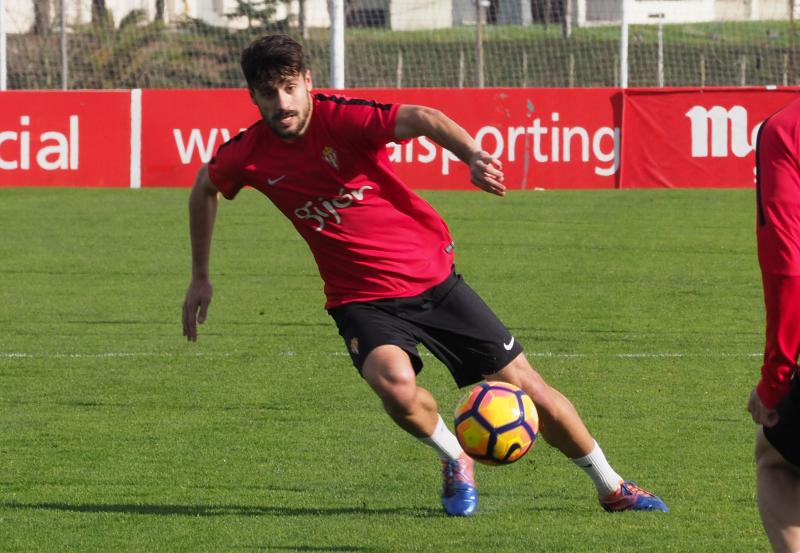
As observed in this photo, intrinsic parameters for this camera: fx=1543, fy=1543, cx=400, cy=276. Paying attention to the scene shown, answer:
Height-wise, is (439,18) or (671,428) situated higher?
(439,18)

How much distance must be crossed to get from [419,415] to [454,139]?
122cm

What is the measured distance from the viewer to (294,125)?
591cm

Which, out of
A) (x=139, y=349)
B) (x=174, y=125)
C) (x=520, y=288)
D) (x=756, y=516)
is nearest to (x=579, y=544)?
(x=756, y=516)

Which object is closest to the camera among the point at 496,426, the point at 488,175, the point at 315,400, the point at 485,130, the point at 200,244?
the point at 488,175

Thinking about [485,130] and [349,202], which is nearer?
[349,202]

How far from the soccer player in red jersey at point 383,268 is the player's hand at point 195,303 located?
1.71ft

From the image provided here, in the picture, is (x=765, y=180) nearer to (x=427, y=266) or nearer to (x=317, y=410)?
(x=427, y=266)

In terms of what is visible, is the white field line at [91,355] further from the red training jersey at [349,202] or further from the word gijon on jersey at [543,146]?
the word gijon on jersey at [543,146]

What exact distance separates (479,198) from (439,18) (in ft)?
23.4

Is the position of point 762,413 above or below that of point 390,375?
above

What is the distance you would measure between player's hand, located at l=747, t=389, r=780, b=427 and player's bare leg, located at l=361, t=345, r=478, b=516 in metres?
2.06

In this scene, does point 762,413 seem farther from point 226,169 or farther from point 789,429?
point 226,169

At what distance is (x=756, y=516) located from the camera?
238 inches

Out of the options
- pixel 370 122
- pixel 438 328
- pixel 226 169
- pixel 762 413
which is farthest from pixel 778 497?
pixel 226 169
